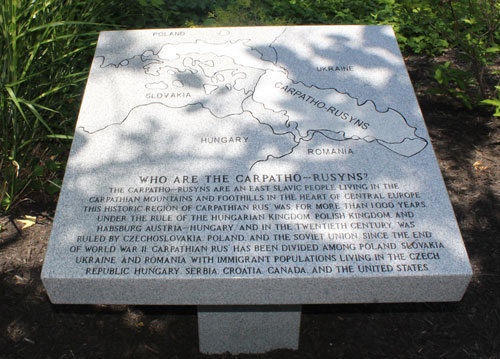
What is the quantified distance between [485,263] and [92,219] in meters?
2.35

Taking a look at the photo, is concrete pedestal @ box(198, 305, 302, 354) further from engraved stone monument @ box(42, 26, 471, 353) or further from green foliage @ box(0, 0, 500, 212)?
green foliage @ box(0, 0, 500, 212)

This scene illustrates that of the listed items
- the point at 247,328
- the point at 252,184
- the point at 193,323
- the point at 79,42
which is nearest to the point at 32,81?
the point at 79,42

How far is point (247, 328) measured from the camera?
8.21 feet

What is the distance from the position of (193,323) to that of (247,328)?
46 centimetres

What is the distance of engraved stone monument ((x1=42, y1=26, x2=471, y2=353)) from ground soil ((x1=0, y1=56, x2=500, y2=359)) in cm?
32

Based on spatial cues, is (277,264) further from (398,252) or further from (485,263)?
(485,263)

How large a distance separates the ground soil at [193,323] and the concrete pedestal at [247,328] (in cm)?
7

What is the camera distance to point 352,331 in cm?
280

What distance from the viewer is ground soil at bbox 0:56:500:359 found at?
2.66 metres

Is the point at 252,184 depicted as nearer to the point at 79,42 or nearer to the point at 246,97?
the point at 246,97

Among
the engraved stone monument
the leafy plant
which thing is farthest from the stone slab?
the leafy plant

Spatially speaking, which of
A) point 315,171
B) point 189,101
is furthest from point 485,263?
point 189,101

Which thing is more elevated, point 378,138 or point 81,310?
point 378,138

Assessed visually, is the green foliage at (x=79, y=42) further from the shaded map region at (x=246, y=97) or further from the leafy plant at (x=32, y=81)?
the shaded map region at (x=246, y=97)
